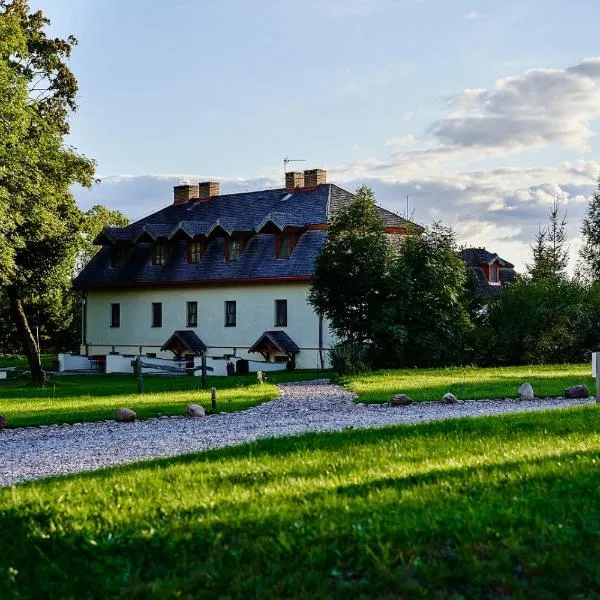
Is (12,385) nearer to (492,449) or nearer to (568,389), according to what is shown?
(568,389)

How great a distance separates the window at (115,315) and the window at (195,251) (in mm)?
6222

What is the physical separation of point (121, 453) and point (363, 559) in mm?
8264

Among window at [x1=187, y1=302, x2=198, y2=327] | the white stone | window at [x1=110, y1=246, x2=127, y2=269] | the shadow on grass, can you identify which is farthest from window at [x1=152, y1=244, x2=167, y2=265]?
the shadow on grass

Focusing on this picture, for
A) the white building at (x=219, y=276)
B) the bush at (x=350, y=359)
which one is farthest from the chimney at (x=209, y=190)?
the bush at (x=350, y=359)

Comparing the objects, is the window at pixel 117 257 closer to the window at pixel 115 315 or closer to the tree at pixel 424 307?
the window at pixel 115 315

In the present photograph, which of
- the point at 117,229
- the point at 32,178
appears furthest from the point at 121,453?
the point at 117,229

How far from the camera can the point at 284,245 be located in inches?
1800

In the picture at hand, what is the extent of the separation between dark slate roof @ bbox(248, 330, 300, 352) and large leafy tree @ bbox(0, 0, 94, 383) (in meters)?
10.7

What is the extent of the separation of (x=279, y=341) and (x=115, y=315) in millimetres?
13396

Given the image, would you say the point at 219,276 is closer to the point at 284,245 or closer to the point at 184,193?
the point at 284,245

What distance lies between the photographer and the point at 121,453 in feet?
47.1

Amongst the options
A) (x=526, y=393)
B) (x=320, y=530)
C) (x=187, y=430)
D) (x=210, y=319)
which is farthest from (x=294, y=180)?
(x=320, y=530)

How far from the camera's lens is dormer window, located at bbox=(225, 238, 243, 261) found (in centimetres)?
4769

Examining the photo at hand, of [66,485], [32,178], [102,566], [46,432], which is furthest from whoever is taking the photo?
[32,178]
